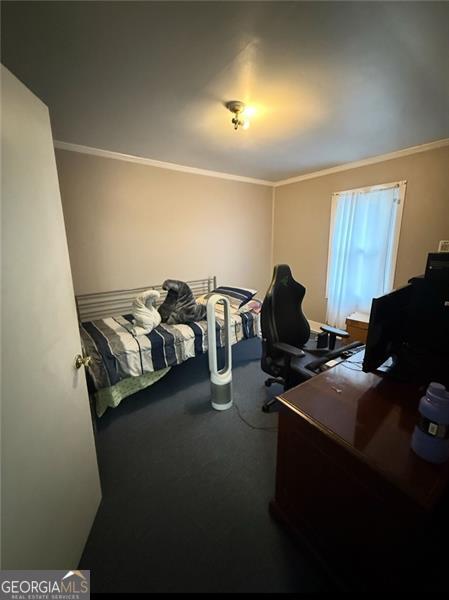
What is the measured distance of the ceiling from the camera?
1.02 m

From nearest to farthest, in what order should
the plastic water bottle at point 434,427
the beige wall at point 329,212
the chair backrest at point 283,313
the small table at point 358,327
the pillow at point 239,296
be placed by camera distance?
1. the plastic water bottle at point 434,427
2. the chair backrest at point 283,313
3. the beige wall at point 329,212
4. the small table at point 358,327
5. the pillow at point 239,296

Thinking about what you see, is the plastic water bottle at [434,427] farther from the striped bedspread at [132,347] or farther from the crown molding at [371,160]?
the crown molding at [371,160]

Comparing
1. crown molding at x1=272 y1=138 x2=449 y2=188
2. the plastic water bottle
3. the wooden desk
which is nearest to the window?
crown molding at x1=272 y1=138 x2=449 y2=188

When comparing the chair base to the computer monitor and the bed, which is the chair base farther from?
the computer monitor

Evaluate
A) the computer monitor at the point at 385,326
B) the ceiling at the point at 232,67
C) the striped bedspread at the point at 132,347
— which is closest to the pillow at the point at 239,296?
the striped bedspread at the point at 132,347

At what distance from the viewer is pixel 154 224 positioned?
3059 millimetres

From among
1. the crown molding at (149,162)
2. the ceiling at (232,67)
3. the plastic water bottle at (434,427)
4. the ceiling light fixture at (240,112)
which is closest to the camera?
the plastic water bottle at (434,427)

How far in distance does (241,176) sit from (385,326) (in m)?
3.25

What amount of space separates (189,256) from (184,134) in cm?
155

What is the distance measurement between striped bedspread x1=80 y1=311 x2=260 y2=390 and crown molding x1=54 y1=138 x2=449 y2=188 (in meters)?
1.80

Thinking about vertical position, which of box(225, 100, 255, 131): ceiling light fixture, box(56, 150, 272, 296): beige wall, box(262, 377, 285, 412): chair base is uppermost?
box(225, 100, 255, 131): ceiling light fixture

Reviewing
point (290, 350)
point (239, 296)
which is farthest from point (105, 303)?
point (290, 350)

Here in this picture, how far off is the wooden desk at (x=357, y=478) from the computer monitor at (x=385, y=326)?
146mm

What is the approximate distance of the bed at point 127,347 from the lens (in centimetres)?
196
